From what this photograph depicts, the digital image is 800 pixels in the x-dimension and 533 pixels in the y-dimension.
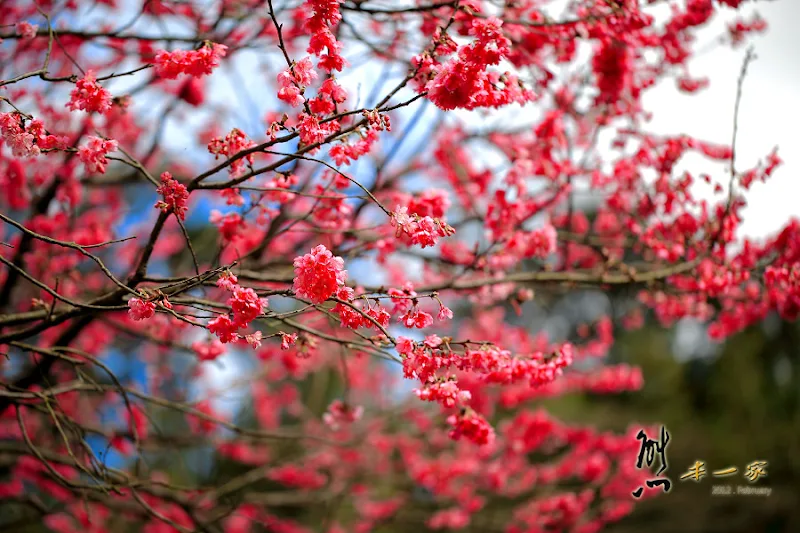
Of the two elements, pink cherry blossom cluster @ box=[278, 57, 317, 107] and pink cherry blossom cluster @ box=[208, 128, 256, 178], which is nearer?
pink cherry blossom cluster @ box=[278, 57, 317, 107]

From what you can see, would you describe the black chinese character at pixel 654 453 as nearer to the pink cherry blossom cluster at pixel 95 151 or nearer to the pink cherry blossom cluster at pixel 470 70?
the pink cherry blossom cluster at pixel 470 70

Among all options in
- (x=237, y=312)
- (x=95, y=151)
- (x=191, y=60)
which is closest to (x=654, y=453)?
(x=237, y=312)

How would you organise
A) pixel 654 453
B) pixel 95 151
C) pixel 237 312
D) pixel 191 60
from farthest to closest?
1. pixel 654 453
2. pixel 191 60
3. pixel 95 151
4. pixel 237 312

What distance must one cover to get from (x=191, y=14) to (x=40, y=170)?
1.47 metres

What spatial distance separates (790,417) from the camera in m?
13.4

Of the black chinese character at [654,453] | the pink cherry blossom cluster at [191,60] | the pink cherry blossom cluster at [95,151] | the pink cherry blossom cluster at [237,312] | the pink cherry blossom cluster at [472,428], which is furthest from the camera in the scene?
the black chinese character at [654,453]

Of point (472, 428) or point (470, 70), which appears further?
point (472, 428)

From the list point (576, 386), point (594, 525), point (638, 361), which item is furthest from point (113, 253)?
point (638, 361)

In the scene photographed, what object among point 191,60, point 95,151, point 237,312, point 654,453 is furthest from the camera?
point 654,453

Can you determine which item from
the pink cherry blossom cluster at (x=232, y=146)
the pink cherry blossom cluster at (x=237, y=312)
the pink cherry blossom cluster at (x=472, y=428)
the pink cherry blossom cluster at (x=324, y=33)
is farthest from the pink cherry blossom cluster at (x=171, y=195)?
the pink cherry blossom cluster at (x=472, y=428)

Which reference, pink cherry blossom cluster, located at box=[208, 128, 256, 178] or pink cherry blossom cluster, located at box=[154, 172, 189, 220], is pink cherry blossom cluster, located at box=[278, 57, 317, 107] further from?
pink cherry blossom cluster, located at box=[154, 172, 189, 220]

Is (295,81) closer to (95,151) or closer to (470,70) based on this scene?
(470,70)

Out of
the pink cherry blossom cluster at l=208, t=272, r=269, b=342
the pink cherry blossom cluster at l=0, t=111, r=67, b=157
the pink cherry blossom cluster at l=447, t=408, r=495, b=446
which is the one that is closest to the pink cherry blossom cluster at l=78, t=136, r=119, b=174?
the pink cherry blossom cluster at l=0, t=111, r=67, b=157

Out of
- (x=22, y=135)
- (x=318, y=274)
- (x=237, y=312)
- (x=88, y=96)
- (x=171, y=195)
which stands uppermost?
(x=88, y=96)
